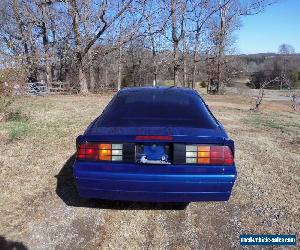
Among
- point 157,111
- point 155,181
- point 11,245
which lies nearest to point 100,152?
point 155,181

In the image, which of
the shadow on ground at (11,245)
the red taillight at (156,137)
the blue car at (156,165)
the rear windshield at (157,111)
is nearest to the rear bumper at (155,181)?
the blue car at (156,165)

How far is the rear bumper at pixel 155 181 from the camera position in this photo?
4207 mm

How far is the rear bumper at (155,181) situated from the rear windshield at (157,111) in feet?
2.19

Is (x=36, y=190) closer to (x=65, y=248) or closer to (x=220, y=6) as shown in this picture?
(x=65, y=248)

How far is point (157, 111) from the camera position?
5.20 meters

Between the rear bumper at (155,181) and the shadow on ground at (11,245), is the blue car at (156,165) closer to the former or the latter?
the rear bumper at (155,181)

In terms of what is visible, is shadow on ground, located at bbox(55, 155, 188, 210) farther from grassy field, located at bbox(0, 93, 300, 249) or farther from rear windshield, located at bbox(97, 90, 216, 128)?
rear windshield, located at bbox(97, 90, 216, 128)

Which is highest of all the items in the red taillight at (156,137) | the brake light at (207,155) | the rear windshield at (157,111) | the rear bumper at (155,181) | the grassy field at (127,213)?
the rear windshield at (157,111)

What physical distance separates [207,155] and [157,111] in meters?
1.19

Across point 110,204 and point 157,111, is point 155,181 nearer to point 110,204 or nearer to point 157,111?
point 110,204

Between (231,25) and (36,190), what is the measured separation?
38.0 m

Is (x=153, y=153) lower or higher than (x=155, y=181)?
higher

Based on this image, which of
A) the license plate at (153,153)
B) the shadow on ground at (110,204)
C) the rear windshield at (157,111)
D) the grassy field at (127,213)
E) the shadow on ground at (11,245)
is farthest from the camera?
the shadow on ground at (110,204)

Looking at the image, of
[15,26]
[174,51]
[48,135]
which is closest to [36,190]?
[48,135]
